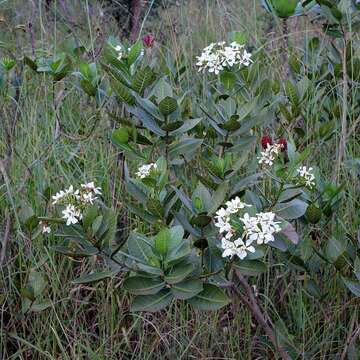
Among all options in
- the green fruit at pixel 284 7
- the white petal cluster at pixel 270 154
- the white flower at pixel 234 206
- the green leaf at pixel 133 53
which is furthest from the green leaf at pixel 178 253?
the green fruit at pixel 284 7

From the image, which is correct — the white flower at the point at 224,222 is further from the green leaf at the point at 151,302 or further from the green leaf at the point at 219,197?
the green leaf at the point at 151,302

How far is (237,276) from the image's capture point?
1.61m

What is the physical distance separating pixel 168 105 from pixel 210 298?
0.47 m

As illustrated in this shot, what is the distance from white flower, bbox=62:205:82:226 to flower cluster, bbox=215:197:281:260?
0.97ft

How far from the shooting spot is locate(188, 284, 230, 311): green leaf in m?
1.49

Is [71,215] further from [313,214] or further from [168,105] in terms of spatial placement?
[313,214]

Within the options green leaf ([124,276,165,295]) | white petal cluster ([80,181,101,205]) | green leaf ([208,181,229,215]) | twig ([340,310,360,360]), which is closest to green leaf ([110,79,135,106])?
white petal cluster ([80,181,101,205])

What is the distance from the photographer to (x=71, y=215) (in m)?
1.49

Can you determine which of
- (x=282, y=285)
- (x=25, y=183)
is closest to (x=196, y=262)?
(x=282, y=285)

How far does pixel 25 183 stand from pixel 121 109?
0.46 metres

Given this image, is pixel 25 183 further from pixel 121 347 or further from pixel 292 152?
pixel 292 152

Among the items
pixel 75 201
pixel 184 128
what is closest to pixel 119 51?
pixel 184 128

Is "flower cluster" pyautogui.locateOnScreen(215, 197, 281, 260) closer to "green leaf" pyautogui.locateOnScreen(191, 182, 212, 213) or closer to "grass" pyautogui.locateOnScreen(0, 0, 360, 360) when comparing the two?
"green leaf" pyautogui.locateOnScreen(191, 182, 212, 213)

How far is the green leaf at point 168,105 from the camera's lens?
5.46ft
